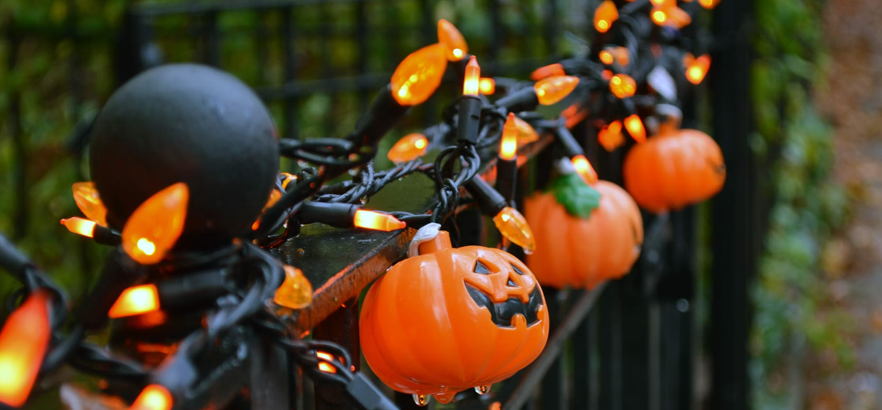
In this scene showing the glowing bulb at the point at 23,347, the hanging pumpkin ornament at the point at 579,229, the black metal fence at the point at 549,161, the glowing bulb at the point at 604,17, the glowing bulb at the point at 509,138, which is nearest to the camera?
the glowing bulb at the point at 23,347

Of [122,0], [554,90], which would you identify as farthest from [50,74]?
[554,90]

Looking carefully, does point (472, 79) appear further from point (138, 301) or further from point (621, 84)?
point (621, 84)

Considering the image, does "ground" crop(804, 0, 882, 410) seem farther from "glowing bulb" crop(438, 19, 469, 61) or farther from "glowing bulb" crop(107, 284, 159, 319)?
"glowing bulb" crop(107, 284, 159, 319)

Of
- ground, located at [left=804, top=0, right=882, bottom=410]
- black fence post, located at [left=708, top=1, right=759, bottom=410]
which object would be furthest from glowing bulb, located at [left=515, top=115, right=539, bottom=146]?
ground, located at [left=804, top=0, right=882, bottom=410]

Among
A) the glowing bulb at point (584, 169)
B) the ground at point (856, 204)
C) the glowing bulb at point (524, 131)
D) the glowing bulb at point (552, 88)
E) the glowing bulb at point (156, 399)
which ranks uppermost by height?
the glowing bulb at point (156, 399)

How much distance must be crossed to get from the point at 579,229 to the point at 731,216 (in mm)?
1739

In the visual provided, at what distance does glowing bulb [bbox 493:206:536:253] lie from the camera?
37.0 inches

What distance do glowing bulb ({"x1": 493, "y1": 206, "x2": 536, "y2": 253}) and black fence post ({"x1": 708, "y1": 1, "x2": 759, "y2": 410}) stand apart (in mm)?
2092

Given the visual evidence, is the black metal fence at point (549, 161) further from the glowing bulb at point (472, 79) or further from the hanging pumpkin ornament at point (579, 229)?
the glowing bulb at point (472, 79)

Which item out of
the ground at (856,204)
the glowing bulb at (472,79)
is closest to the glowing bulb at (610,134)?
the glowing bulb at (472,79)

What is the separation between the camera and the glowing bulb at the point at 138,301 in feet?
1.70

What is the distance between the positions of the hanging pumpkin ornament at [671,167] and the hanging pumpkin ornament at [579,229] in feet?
1.54

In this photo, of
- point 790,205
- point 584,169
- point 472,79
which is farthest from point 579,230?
point 790,205

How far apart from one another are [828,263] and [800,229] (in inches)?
11.3
